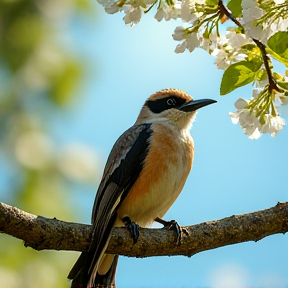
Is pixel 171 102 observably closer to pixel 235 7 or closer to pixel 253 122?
pixel 253 122

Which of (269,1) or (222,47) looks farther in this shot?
(222,47)

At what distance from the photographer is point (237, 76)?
7.75ft

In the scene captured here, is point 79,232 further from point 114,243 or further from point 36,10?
point 36,10

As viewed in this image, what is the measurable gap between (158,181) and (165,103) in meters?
1.19

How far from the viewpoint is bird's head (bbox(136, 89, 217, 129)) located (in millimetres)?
5277

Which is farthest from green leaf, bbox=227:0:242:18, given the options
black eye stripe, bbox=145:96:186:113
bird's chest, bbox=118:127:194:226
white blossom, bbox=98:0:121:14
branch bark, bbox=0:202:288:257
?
black eye stripe, bbox=145:96:186:113

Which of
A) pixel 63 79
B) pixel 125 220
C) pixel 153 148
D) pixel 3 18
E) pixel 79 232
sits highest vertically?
pixel 3 18

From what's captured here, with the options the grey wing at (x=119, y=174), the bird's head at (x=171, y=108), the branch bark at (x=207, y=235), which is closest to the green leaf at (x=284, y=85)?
the branch bark at (x=207, y=235)

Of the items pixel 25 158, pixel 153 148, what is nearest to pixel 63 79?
pixel 25 158

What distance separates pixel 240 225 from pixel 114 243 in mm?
744

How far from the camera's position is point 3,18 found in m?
6.00

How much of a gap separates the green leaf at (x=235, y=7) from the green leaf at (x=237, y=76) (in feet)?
0.70

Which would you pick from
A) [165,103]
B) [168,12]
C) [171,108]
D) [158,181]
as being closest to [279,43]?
[168,12]

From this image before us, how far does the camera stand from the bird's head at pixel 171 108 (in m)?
5.28
